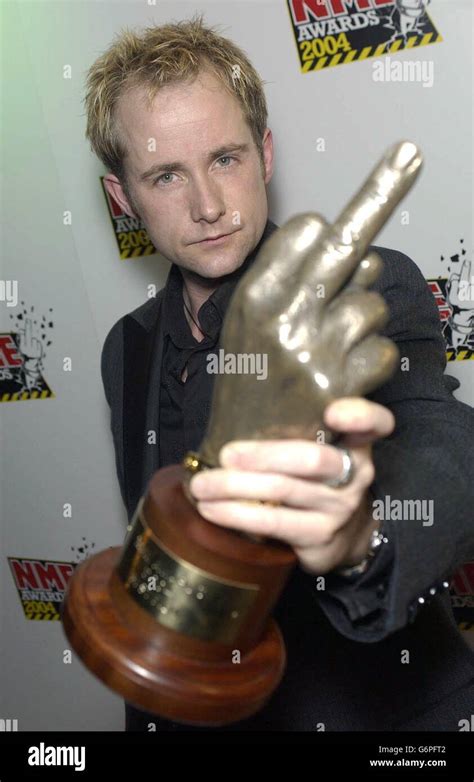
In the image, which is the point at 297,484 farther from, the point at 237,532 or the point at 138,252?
the point at 138,252

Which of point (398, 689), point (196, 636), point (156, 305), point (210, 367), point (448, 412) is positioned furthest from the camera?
point (156, 305)

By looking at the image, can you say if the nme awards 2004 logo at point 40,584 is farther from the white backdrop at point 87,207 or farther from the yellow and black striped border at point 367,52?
the yellow and black striped border at point 367,52

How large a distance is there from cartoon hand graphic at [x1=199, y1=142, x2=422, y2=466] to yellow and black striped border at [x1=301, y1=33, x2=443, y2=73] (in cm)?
112

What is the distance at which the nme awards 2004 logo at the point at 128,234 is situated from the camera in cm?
198

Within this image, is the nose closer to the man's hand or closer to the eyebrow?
the eyebrow

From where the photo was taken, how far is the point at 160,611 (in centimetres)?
73

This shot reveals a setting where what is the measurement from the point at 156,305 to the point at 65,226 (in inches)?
20.4

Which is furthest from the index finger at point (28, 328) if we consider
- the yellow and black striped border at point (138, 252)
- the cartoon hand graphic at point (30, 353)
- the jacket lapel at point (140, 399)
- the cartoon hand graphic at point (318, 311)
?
the cartoon hand graphic at point (318, 311)

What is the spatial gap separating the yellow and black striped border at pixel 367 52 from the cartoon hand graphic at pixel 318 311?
1.12m

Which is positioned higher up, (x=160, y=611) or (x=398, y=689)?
(x=160, y=611)

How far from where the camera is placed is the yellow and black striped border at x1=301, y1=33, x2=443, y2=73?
1.66 metres

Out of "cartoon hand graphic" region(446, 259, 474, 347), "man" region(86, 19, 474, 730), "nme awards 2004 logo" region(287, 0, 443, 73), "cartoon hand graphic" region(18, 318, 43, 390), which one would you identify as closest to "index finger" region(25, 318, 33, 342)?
"cartoon hand graphic" region(18, 318, 43, 390)

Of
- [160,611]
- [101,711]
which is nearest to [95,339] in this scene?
[101,711]

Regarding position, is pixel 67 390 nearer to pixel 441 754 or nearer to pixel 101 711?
pixel 101 711
